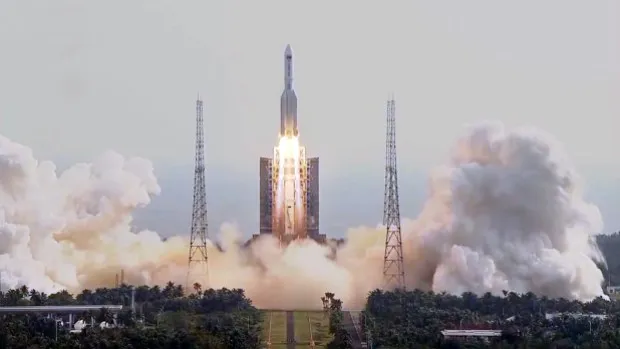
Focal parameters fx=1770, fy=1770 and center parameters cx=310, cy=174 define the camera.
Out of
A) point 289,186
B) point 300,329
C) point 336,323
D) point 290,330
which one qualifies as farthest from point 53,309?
point 289,186

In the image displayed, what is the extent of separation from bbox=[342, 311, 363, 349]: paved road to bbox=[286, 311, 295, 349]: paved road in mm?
1668

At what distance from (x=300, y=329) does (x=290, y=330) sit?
0.44m

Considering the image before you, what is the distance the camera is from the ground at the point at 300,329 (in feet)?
178

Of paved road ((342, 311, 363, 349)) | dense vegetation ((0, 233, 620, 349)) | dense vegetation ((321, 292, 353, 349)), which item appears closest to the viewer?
dense vegetation ((0, 233, 620, 349))

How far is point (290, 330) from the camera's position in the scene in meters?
56.3

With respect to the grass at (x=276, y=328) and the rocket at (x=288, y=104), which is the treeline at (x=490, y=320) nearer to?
the grass at (x=276, y=328)

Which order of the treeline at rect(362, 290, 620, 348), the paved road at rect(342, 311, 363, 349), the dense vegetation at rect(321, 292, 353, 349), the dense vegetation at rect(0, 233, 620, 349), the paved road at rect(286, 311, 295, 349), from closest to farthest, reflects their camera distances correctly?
the dense vegetation at rect(0, 233, 620, 349) → the dense vegetation at rect(321, 292, 353, 349) → the treeline at rect(362, 290, 620, 348) → the paved road at rect(342, 311, 363, 349) → the paved road at rect(286, 311, 295, 349)

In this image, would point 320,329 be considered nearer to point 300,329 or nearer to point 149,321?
point 300,329

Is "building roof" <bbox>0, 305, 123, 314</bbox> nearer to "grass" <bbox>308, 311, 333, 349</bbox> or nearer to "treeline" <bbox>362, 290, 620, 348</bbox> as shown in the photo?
"grass" <bbox>308, 311, 333, 349</bbox>

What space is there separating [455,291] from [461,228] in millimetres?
2175

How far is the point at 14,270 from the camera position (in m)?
59.5

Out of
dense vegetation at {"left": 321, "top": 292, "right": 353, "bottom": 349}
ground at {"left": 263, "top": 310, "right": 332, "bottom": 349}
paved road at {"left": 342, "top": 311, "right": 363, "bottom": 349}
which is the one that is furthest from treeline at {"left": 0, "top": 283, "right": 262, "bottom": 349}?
paved road at {"left": 342, "top": 311, "right": 363, "bottom": 349}

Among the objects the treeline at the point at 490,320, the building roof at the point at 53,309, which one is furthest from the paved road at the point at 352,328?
the building roof at the point at 53,309

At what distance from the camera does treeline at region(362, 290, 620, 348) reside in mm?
53094
